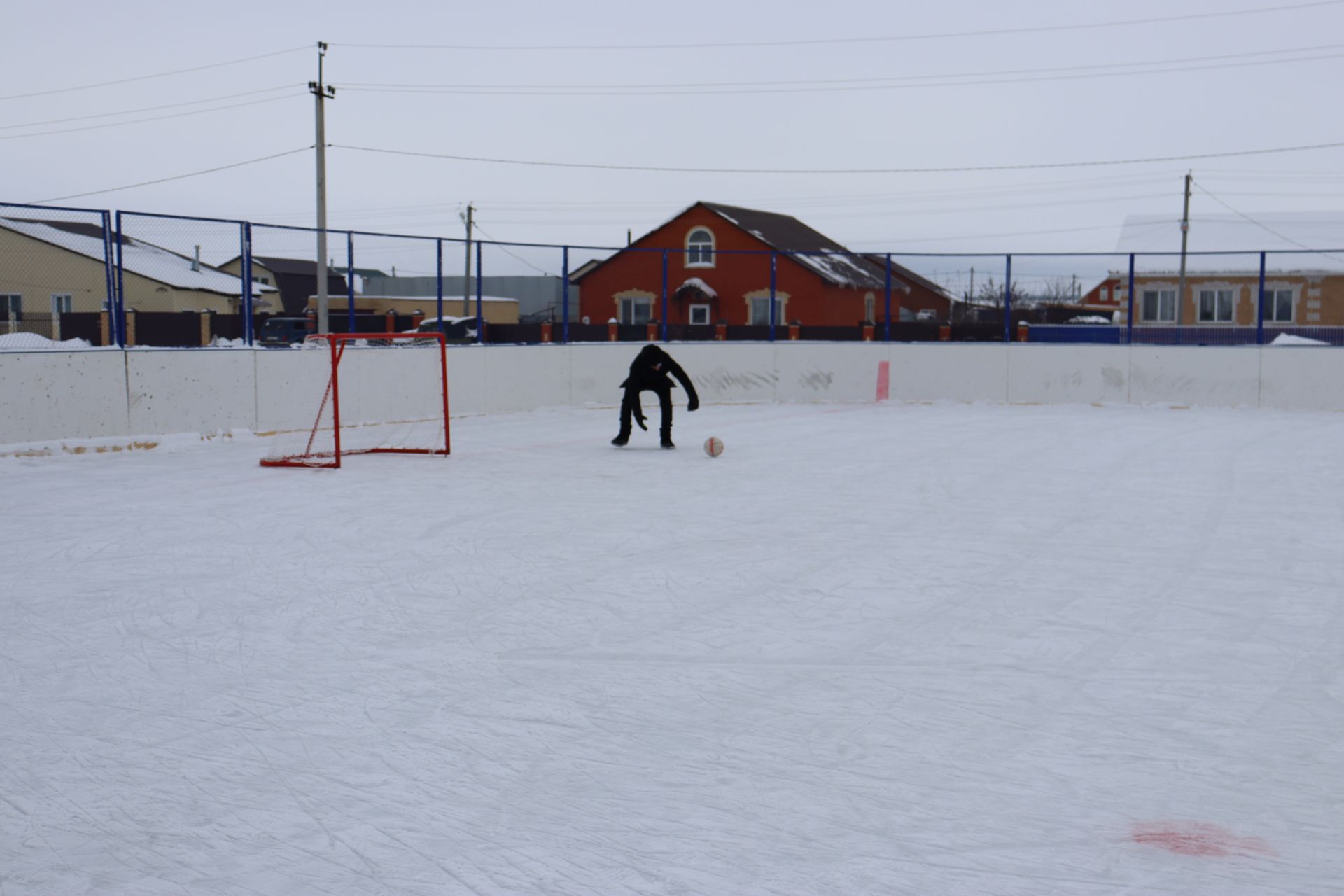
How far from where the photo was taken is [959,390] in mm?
20891

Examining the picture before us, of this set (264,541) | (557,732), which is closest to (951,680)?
(557,732)

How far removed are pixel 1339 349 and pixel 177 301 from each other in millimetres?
17382

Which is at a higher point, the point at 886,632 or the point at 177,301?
the point at 177,301

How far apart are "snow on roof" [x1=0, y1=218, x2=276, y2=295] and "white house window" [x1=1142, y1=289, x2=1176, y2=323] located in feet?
104

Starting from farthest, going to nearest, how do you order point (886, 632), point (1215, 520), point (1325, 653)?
point (1215, 520), point (886, 632), point (1325, 653)


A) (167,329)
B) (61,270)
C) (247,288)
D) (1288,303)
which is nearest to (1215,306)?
(1288,303)

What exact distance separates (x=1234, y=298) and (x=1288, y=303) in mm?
1896

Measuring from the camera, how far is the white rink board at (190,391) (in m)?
13.2

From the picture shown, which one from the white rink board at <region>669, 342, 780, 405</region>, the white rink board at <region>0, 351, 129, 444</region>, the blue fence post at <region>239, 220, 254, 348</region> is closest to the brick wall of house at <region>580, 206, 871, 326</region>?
the white rink board at <region>669, 342, 780, 405</region>

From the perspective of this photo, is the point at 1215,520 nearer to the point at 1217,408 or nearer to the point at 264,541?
the point at 264,541

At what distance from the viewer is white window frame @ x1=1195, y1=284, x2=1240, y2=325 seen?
124 feet

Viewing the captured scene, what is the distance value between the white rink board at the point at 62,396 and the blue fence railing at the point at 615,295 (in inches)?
13.4

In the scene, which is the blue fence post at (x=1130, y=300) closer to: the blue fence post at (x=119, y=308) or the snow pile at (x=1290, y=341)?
the snow pile at (x=1290, y=341)

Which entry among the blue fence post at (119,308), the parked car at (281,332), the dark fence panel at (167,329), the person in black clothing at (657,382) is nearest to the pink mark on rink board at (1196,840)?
the person in black clothing at (657,382)
